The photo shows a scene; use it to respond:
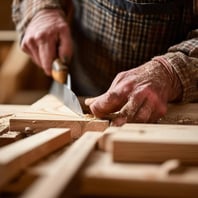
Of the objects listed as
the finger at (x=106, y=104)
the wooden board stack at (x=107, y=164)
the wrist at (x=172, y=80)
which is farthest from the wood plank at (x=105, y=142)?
the wrist at (x=172, y=80)

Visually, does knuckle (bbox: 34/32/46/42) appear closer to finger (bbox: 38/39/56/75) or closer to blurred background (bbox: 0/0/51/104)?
finger (bbox: 38/39/56/75)

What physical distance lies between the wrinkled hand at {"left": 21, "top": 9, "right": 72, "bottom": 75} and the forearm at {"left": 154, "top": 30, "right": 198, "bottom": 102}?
44 centimetres

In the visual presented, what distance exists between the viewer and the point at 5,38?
2967 millimetres

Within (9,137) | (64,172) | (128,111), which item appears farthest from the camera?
(128,111)

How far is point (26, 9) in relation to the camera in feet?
5.65

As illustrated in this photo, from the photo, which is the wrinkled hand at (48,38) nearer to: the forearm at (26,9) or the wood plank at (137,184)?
the forearm at (26,9)

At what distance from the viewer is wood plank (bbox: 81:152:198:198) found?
65 centimetres

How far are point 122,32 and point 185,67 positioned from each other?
0.41 metres

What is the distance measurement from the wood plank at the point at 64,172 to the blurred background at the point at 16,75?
5.60 feet

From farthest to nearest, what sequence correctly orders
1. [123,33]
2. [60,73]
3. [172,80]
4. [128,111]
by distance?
[123,33] → [60,73] → [172,80] → [128,111]

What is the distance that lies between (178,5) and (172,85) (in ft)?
1.33

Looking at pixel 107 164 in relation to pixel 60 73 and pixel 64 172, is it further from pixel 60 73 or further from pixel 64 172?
pixel 60 73

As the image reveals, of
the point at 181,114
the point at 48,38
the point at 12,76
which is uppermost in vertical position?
the point at 48,38

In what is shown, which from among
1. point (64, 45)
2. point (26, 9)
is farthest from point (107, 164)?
point (26, 9)
